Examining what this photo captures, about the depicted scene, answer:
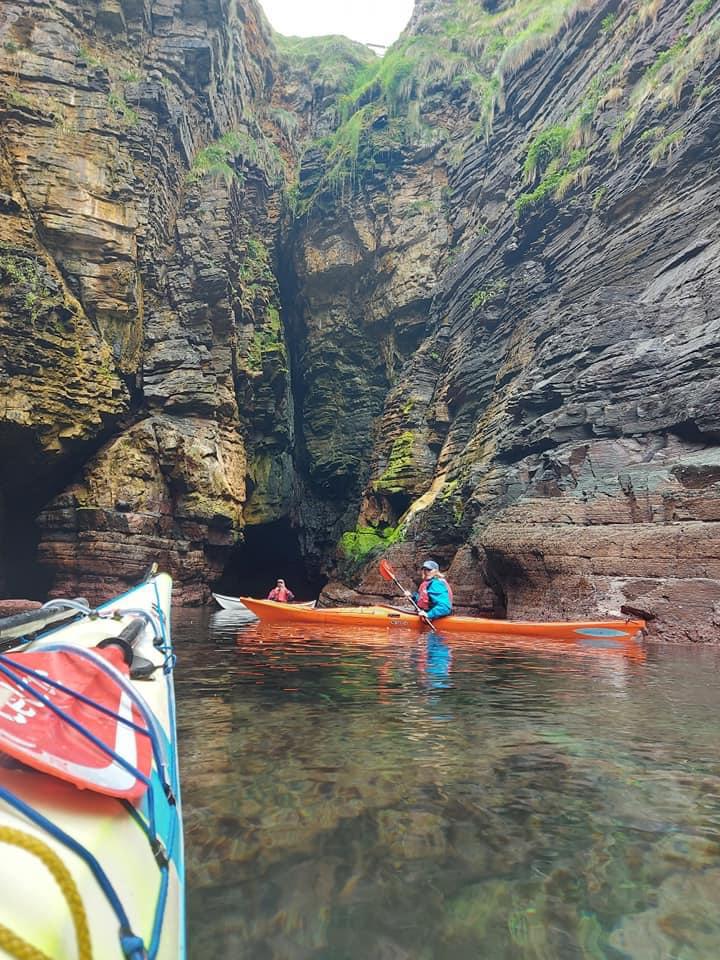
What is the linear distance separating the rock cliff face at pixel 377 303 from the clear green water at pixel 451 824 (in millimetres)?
6256

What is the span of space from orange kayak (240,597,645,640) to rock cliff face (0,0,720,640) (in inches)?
35.3

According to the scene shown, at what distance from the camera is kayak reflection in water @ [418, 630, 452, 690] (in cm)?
458

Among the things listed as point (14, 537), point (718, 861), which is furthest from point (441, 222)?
point (718, 861)

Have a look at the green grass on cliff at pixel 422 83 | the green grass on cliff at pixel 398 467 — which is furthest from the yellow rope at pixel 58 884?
the green grass on cliff at pixel 422 83

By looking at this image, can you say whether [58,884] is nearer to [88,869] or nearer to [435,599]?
[88,869]

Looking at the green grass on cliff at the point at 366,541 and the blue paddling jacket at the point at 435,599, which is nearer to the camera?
the blue paddling jacket at the point at 435,599

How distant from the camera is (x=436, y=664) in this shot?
5582 millimetres

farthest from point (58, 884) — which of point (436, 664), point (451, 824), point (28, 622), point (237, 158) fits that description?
point (237, 158)

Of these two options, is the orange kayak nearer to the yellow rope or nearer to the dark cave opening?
the yellow rope

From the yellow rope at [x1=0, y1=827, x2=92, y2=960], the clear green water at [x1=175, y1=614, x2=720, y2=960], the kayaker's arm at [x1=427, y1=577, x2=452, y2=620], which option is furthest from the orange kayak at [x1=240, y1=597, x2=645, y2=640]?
the yellow rope at [x1=0, y1=827, x2=92, y2=960]

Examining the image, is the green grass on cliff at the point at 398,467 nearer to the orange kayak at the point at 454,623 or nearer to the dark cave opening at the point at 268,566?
the dark cave opening at the point at 268,566

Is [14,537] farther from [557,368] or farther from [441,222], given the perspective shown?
[441,222]

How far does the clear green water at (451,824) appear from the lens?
140cm

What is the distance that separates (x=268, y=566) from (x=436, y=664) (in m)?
18.5
